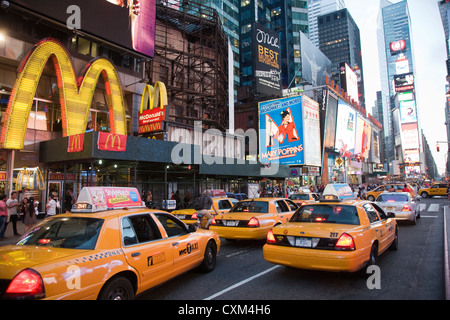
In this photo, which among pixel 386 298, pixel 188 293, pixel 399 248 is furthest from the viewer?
pixel 399 248

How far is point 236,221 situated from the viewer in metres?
8.30

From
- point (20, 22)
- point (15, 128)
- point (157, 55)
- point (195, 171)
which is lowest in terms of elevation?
point (195, 171)

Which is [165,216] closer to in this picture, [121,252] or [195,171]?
[121,252]

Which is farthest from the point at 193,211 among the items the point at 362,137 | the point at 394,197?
the point at 362,137

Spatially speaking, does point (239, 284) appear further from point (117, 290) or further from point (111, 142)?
point (111, 142)

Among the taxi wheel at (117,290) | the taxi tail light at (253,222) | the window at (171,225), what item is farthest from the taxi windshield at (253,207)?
the taxi wheel at (117,290)

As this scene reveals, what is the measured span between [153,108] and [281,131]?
29782 mm

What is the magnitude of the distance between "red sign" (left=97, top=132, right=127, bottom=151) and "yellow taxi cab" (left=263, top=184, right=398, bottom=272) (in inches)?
371

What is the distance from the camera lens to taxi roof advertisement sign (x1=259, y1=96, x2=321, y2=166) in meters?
44.2

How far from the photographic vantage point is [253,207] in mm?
8961
